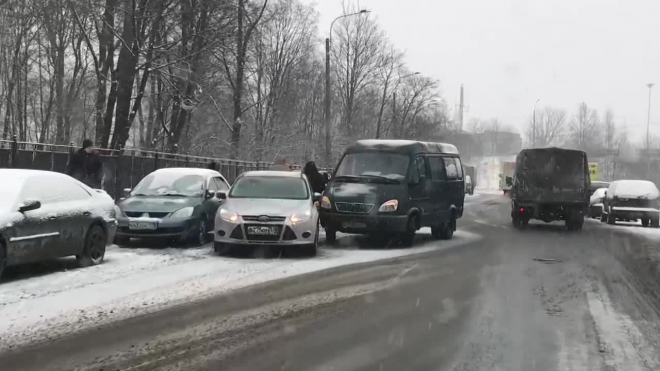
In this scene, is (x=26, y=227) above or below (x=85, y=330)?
above

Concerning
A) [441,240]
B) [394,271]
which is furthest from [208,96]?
[394,271]

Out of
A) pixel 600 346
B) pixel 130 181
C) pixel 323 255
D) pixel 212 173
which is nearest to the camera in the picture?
pixel 600 346

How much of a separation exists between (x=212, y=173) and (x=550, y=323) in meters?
9.92

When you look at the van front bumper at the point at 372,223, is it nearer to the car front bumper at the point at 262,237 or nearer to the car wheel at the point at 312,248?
the car wheel at the point at 312,248

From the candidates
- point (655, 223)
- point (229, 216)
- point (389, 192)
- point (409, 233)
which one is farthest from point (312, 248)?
point (655, 223)

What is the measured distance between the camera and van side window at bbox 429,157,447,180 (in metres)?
16.1

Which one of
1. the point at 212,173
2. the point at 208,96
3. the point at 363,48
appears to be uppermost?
the point at 363,48

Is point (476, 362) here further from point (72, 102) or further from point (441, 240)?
point (72, 102)

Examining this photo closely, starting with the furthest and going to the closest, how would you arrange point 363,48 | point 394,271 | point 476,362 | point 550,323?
1. point 363,48
2. point 394,271
3. point 550,323
4. point 476,362

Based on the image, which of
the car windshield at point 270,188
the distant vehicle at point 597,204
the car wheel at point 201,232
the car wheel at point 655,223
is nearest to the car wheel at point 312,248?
the car windshield at point 270,188

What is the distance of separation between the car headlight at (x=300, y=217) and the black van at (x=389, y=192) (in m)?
1.92

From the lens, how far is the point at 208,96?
3177cm

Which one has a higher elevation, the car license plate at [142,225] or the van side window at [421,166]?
the van side window at [421,166]

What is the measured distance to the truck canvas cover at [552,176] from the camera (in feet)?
70.0
